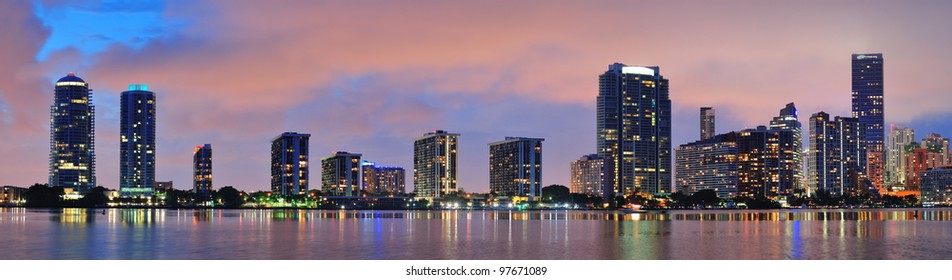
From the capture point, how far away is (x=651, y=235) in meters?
104

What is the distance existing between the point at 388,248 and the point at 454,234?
2658 cm

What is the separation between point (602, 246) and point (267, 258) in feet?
96.0

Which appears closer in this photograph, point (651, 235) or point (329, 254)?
point (329, 254)

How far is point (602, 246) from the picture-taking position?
85.2 m
